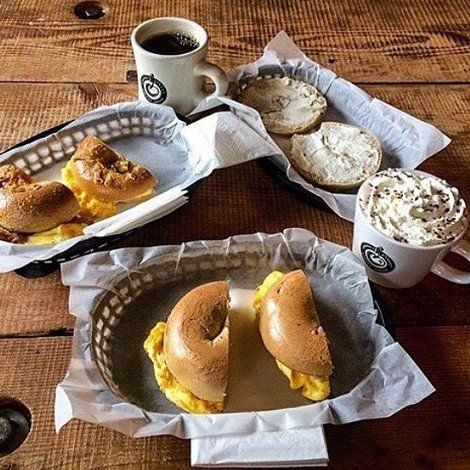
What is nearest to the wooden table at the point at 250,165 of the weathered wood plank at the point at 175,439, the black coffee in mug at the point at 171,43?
the weathered wood plank at the point at 175,439

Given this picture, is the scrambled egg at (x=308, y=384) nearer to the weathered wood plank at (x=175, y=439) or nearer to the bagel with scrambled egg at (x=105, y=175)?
the weathered wood plank at (x=175, y=439)

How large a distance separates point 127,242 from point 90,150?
14cm

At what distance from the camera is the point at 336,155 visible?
0.87 m

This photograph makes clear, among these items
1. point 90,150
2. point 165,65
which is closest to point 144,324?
point 90,150

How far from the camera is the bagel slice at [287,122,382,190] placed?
0.84 meters

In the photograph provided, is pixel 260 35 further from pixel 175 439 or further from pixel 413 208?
pixel 175 439

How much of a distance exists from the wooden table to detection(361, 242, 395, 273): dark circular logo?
1.6 inches

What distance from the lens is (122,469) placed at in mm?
566

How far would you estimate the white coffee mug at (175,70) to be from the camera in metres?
0.84

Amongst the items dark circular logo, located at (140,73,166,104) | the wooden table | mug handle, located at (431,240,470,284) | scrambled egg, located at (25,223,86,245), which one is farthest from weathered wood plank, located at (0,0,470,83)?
mug handle, located at (431,240,470,284)

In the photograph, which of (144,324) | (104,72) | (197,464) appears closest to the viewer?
(197,464)

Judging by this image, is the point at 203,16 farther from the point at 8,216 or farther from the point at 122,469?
the point at 122,469

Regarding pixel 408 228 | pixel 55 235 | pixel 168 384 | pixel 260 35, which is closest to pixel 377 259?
pixel 408 228

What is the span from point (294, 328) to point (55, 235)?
316 millimetres
